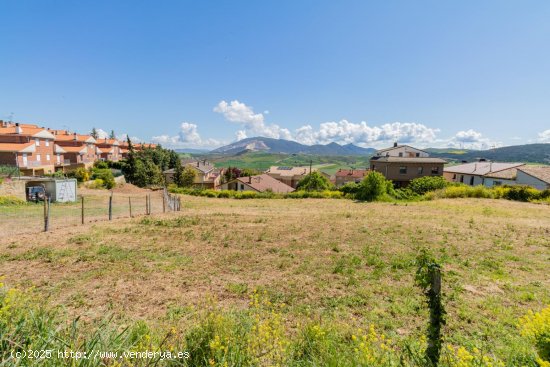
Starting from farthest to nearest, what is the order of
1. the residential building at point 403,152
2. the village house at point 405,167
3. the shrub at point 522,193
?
the residential building at point 403,152, the village house at point 405,167, the shrub at point 522,193

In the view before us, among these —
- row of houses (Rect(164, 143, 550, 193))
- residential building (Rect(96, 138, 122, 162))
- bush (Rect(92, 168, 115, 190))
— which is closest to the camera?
row of houses (Rect(164, 143, 550, 193))

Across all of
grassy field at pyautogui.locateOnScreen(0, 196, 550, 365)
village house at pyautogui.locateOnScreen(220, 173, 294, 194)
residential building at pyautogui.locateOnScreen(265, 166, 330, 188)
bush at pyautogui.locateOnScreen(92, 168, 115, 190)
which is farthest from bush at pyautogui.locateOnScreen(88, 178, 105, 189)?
residential building at pyautogui.locateOnScreen(265, 166, 330, 188)

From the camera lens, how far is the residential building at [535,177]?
33459 mm

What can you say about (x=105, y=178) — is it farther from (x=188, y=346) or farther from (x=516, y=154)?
(x=516, y=154)

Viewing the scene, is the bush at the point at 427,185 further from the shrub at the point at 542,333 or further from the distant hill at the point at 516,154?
the distant hill at the point at 516,154

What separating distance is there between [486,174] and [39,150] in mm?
77898

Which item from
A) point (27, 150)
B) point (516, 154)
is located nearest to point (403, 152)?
point (27, 150)

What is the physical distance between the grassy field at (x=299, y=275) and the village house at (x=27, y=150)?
40.3 m

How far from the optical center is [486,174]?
4284 cm

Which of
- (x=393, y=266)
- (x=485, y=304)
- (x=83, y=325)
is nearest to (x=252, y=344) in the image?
(x=83, y=325)

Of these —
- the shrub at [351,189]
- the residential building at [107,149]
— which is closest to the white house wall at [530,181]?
the shrub at [351,189]

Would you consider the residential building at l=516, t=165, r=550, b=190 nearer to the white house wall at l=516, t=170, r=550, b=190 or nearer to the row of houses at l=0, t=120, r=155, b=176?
the white house wall at l=516, t=170, r=550, b=190

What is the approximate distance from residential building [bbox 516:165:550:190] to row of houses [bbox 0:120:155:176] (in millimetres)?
70243

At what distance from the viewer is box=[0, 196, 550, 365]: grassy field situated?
→ 16.3 feet
